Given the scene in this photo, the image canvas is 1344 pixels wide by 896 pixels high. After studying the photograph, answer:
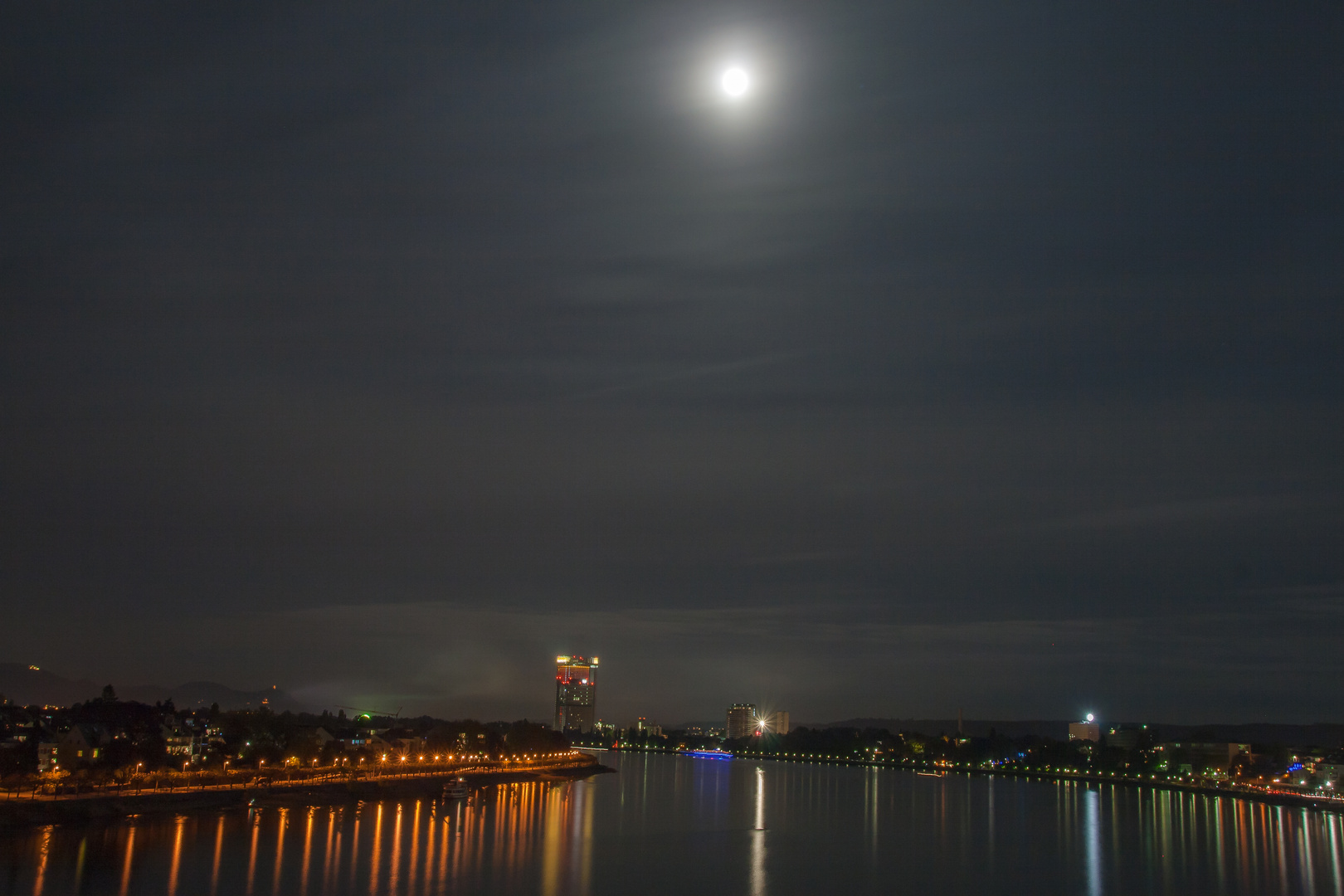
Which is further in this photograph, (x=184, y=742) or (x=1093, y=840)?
(x=184, y=742)

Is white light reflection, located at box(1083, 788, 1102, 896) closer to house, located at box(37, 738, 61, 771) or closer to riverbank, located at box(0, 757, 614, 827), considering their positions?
riverbank, located at box(0, 757, 614, 827)

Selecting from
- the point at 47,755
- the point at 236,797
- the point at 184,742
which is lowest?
the point at 236,797

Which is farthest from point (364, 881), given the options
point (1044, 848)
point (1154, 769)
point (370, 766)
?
point (1154, 769)

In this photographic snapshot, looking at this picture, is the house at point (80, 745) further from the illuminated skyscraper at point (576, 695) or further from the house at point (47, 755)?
the illuminated skyscraper at point (576, 695)

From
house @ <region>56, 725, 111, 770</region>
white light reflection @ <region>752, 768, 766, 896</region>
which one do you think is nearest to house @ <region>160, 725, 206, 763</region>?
house @ <region>56, 725, 111, 770</region>

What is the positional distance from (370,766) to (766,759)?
283 feet

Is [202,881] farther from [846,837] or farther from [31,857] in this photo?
[846,837]

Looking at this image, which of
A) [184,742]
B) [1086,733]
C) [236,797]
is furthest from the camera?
[1086,733]

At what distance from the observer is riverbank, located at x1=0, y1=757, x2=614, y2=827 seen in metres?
30.8

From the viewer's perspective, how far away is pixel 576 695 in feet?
570

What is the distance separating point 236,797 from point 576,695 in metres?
137

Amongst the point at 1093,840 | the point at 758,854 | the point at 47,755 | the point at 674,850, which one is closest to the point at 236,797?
the point at 47,755

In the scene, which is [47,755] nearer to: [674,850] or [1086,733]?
[674,850]

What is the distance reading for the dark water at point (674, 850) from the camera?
83.7ft
